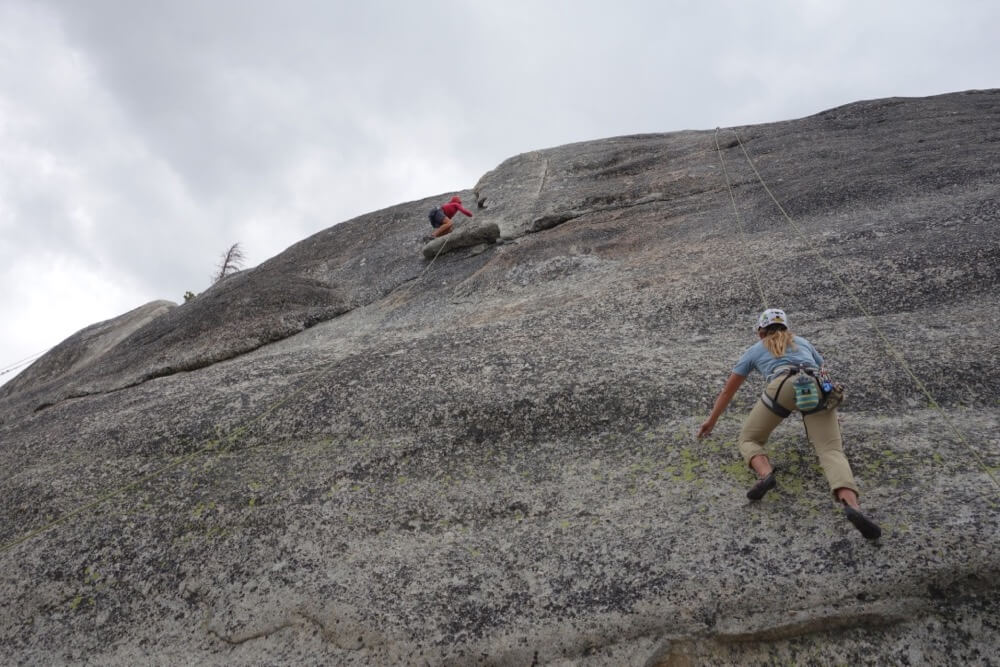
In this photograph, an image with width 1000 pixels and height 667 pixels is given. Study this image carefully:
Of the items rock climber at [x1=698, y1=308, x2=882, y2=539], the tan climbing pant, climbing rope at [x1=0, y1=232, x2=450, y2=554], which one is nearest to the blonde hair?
rock climber at [x1=698, y1=308, x2=882, y2=539]

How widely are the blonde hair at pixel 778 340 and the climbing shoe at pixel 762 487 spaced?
0.99 m

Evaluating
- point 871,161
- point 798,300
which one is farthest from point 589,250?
point 871,161

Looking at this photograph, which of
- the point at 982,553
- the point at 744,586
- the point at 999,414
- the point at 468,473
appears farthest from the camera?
the point at 468,473

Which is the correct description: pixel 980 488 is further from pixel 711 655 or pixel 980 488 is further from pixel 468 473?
pixel 468 473

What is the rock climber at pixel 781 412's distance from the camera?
449cm

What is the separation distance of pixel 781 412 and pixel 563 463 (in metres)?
2.08

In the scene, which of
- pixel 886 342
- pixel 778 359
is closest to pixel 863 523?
pixel 778 359

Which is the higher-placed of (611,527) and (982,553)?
(611,527)

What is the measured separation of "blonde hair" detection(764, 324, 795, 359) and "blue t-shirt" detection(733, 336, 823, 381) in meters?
0.03

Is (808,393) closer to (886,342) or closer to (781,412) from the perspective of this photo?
(781,412)

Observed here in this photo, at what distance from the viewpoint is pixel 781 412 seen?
4879mm

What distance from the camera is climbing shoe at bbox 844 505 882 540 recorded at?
4.05m

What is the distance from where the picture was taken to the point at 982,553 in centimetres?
391

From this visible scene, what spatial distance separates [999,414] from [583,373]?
3.92m
